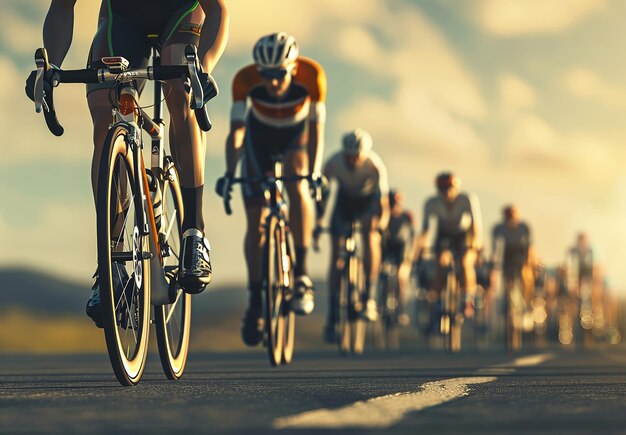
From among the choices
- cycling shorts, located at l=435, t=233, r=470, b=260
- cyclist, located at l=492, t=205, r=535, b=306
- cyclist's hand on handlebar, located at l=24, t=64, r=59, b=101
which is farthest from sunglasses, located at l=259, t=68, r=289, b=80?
cyclist, located at l=492, t=205, r=535, b=306

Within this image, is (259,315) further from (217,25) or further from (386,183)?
(386,183)

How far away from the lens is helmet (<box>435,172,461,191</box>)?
19.2m

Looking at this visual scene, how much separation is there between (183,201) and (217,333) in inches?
1984

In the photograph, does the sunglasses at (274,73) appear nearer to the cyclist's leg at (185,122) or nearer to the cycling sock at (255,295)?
the cycling sock at (255,295)

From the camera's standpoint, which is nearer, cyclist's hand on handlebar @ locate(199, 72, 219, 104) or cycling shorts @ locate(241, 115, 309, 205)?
cyclist's hand on handlebar @ locate(199, 72, 219, 104)

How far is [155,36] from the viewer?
6883 mm

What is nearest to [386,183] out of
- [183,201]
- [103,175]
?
[183,201]

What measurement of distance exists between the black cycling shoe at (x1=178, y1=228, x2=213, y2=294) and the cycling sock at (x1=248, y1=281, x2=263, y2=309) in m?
3.48

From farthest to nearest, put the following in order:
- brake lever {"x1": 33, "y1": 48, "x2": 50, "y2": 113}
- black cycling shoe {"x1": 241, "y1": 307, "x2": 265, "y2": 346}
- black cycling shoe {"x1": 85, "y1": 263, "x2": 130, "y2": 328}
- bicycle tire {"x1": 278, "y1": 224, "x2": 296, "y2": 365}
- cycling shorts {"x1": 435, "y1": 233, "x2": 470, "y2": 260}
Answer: cycling shorts {"x1": 435, "y1": 233, "x2": 470, "y2": 260}, bicycle tire {"x1": 278, "y1": 224, "x2": 296, "y2": 365}, black cycling shoe {"x1": 241, "y1": 307, "x2": 265, "y2": 346}, brake lever {"x1": 33, "y1": 48, "x2": 50, "y2": 113}, black cycling shoe {"x1": 85, "y1": 263, "x2": 130, "y2": 328}

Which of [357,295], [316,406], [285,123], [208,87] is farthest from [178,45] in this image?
[357,295]

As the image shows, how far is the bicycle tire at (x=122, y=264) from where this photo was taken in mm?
5551

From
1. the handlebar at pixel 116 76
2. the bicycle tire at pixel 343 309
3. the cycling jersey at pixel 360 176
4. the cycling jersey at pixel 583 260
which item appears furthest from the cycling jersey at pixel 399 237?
the handlebar at pixel 116 76

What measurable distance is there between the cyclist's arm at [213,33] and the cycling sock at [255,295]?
3642 mm

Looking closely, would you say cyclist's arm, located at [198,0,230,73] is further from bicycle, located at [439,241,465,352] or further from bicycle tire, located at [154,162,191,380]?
bicycle, located at [439,241,465,352]
